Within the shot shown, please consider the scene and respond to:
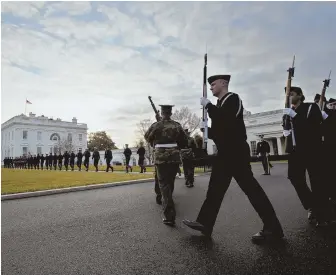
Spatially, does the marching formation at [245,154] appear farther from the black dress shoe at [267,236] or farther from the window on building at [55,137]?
the window on building at [55,137]

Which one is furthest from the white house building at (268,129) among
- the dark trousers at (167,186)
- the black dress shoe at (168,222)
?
the black dress shoe at (168,222)

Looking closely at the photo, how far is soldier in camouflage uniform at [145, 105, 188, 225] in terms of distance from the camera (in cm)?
513

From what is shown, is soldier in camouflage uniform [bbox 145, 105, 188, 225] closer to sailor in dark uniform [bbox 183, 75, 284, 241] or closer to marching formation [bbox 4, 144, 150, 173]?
sailor in dark uniform [bbox 183, 75, 284, 241]

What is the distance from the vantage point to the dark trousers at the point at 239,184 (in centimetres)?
348

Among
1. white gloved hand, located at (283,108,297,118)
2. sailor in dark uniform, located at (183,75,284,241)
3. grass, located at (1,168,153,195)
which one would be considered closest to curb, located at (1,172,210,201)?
grass, located at (1,168,153,195)

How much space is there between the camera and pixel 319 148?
4363mm

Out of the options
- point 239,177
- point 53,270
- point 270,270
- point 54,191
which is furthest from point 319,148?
Result: point 54,191

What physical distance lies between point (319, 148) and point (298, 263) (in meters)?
2.30

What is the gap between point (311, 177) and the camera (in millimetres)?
4355

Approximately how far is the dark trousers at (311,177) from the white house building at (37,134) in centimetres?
7817

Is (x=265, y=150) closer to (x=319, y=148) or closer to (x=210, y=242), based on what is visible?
(x=319, y=148)

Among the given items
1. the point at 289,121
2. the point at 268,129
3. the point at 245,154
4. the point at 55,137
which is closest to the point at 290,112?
the point at 289,121

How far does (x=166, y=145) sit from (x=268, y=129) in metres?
55.9

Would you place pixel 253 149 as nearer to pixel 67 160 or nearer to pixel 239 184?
pixel 67 160
